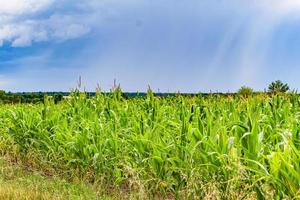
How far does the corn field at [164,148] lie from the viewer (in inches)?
204

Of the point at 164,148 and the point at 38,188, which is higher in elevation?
the point at 164,148

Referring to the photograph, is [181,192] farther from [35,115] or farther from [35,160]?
[35,115]

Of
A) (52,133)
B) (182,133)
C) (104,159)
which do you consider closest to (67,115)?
(52,133)

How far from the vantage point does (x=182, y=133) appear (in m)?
A: 6.71

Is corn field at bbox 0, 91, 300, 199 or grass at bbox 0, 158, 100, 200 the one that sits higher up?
corn field at bbox 0, 91, 300, 199

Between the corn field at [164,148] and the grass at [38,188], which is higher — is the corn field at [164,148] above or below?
above

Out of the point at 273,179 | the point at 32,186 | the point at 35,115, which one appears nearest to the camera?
the point at 273,179

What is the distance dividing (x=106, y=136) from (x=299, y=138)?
3185 millimetres

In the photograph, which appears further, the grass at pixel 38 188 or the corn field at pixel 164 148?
the grass at pixel 38 188

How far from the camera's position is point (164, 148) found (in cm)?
643

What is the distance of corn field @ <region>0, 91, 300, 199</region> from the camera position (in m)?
5.19

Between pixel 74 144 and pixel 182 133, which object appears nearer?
pixel 182 133

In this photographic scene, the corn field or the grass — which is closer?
the corn field

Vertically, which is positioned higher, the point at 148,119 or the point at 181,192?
the point at 148,119
